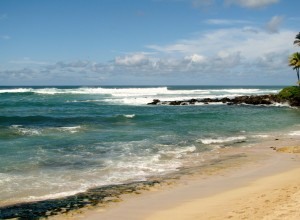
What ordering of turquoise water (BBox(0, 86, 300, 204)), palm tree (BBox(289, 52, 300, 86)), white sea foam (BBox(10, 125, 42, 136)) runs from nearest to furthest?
turquoise water (BBox(0, 86, 300, 204)) → white sea foam (BBox(10, 125, 42, 136)) → palm tree (BBox(289, 52, 300, 86))

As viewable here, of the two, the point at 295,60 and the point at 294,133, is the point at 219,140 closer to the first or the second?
the point at 294,133

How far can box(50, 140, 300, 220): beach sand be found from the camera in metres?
9.80

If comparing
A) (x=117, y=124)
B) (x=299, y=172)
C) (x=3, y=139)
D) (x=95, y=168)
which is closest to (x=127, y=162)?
(x=95, y=168)

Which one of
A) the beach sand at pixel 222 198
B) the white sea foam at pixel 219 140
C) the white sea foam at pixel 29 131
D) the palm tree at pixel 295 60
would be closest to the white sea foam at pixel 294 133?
the white sea foam at pixel 219 140

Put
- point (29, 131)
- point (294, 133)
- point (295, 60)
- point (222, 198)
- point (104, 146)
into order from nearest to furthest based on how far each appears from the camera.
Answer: point (222, 198) → point (104, 146) → point (294, 133) → point (29, 131) → point (295, 60)

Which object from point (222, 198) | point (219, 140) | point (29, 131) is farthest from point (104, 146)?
point (222, 198)

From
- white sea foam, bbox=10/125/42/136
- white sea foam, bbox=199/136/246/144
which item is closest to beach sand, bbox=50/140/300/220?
white sea foam, bbox=199/136/246/144

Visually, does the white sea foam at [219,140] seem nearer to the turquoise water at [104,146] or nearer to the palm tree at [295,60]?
the turquoise water at [104,146]

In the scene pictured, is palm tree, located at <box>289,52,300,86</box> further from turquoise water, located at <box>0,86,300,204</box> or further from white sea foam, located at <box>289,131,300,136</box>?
white sea foam, located at <box>289,131,300,136</box>

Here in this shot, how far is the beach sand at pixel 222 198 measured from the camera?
9.80 metres

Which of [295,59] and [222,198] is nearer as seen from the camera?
[222,198]

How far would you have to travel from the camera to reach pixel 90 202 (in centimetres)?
1112

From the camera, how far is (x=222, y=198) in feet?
37.7

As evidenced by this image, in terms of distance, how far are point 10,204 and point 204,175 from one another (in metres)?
7.11
